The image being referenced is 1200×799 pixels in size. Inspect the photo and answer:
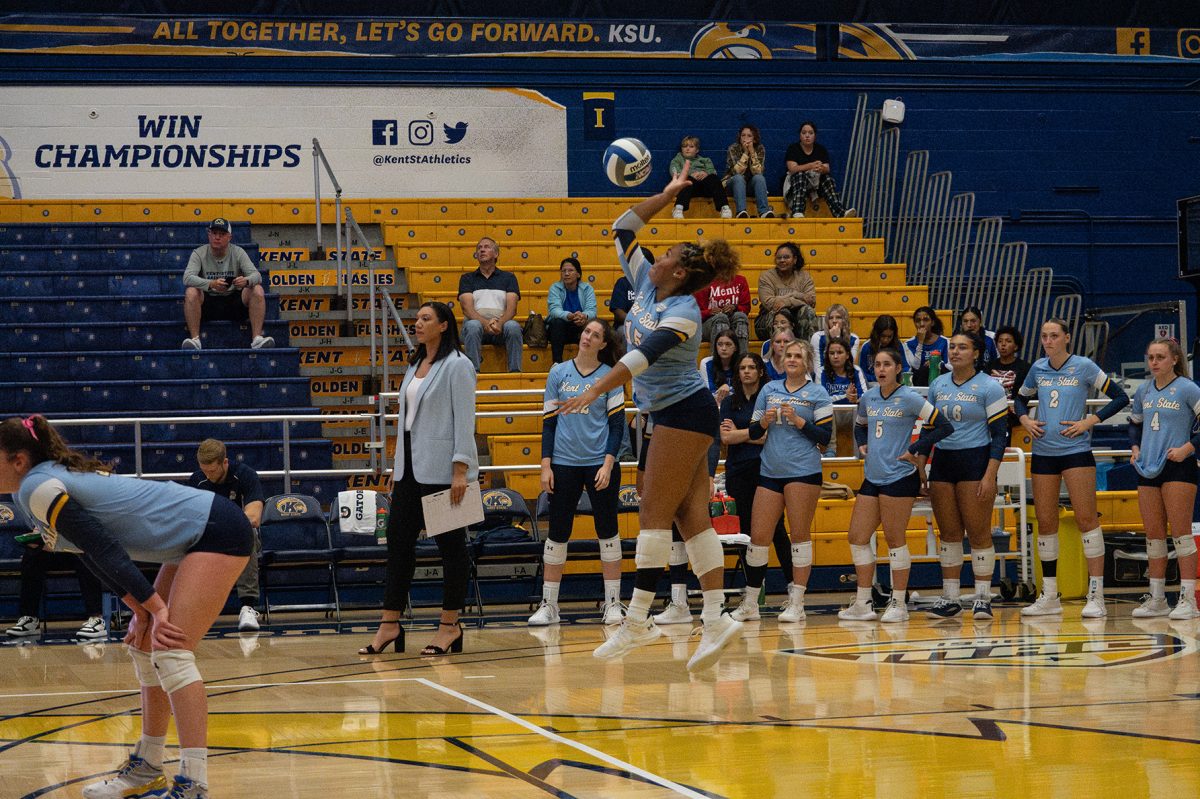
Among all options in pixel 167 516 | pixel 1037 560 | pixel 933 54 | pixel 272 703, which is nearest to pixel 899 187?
pixel 933 54

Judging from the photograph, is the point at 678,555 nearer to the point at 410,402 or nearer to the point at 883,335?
the point at 410,402

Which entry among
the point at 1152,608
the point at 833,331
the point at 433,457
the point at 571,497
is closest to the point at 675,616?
the point at 571,497

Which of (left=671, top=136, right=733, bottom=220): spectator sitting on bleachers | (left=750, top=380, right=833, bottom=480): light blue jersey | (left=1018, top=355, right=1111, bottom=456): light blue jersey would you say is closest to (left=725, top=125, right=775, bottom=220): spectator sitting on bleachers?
(left=671, top=136, right=733, bottom=220): spectator sitting on bleachers

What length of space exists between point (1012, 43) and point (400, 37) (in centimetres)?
781

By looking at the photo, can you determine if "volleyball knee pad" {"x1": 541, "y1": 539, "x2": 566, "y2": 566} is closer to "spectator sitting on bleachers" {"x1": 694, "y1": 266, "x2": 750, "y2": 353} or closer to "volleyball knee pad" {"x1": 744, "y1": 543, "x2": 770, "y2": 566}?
"volleyball knee pad" {"x1": 744, "y1": 543, "x2": 770, "y2": 566}

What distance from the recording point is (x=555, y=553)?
966 cm

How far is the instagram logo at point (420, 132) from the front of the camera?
679 inches

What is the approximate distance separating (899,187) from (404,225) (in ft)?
20.7

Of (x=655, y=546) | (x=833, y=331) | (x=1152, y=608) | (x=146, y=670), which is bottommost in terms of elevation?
(x=1152, y=608)

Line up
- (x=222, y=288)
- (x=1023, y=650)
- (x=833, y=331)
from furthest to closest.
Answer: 1. (x=222, y=288)
2. (x=833, y=331)
3. (x=1023, y=650)

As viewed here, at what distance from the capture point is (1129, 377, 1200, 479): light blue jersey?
10.1 m

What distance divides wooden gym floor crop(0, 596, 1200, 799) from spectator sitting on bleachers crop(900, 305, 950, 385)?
4.48 metres

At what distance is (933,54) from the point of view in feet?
59.5

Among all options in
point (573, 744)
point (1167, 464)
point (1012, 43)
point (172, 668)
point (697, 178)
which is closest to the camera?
point (172, 668)
